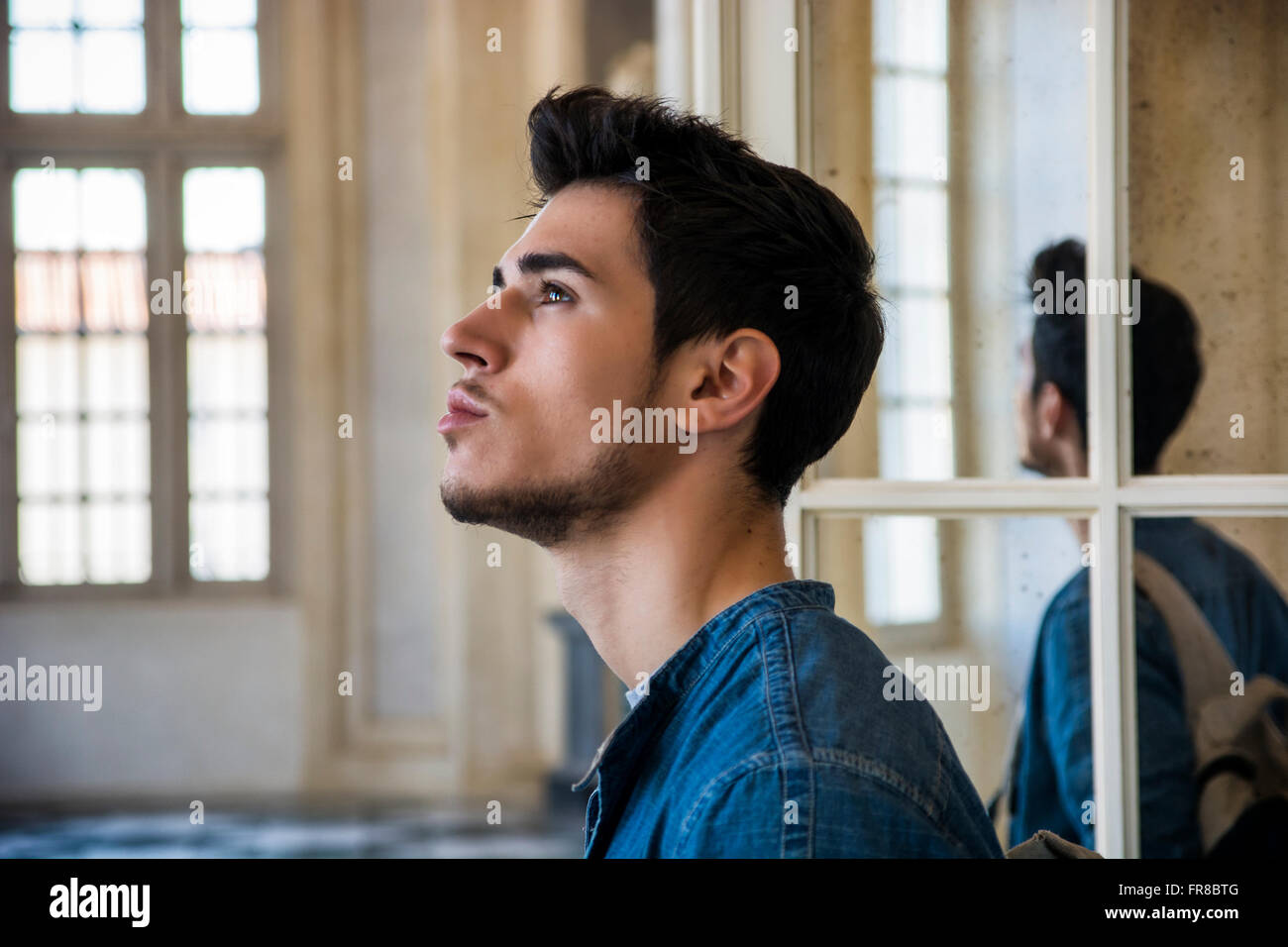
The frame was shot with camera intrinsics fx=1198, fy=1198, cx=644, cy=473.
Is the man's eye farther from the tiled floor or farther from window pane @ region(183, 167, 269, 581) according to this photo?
window pane @ region(183, 167, 269, 581)

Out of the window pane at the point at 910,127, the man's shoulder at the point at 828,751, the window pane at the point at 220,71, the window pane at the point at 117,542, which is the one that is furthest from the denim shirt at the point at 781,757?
the window pane at the point at 220,71

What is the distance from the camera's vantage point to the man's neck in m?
0.97

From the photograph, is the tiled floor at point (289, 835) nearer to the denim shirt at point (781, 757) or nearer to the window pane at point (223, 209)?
the window pane at point (223, 209)

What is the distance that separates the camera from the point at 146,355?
5.14 metres

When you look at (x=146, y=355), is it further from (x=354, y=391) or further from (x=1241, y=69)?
(x=1241, y=69)

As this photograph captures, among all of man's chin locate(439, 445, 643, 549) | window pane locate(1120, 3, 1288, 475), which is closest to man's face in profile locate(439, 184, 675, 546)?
man's chin locate(439, 445, 643, 549)

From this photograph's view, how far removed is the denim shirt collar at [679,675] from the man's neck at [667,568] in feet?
0.19

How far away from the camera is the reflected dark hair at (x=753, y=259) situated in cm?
102

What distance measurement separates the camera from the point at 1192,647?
1.16 meters

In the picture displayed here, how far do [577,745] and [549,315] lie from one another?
375 cm

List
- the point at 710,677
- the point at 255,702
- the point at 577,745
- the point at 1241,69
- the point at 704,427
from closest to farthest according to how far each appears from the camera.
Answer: the point at 710,677 → the point at 704,427 → the point at 1241,69 → the point at 577,745 → the point at 255,702

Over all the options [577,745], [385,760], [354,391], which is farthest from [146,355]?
[577,745]

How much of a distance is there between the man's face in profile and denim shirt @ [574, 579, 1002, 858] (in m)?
0.17

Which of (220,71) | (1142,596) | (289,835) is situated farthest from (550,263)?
(220,71)
